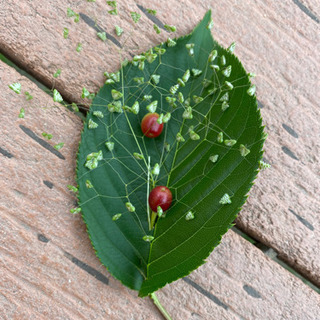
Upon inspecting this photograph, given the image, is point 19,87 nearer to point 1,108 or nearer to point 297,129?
point 1,108

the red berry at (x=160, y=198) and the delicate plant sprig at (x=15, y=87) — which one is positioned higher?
the red berry at (x=160, y=198)

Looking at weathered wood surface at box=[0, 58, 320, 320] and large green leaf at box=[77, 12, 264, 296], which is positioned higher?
large green leaf at box=[77, 12, 264, 296]

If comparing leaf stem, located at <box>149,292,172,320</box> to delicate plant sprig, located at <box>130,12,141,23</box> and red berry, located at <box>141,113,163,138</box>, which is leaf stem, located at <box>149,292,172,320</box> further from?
delicate plant sprig, located at <box>130,12,141,23</box>

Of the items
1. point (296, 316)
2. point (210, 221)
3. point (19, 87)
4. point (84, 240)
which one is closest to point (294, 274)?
point (296, 316)

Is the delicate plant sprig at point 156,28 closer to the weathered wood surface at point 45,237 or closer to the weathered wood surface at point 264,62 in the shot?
the weathered wood surface at point 264,62

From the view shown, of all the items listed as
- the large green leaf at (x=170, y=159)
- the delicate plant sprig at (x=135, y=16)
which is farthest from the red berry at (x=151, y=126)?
the delicate plant sprig at (x=135, y=16)

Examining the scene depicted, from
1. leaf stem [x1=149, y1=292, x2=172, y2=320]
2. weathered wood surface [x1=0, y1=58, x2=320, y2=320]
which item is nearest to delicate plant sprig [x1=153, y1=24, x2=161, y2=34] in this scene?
weathered wood surface [x1=0, y1=58, x2=320, y2=320]
